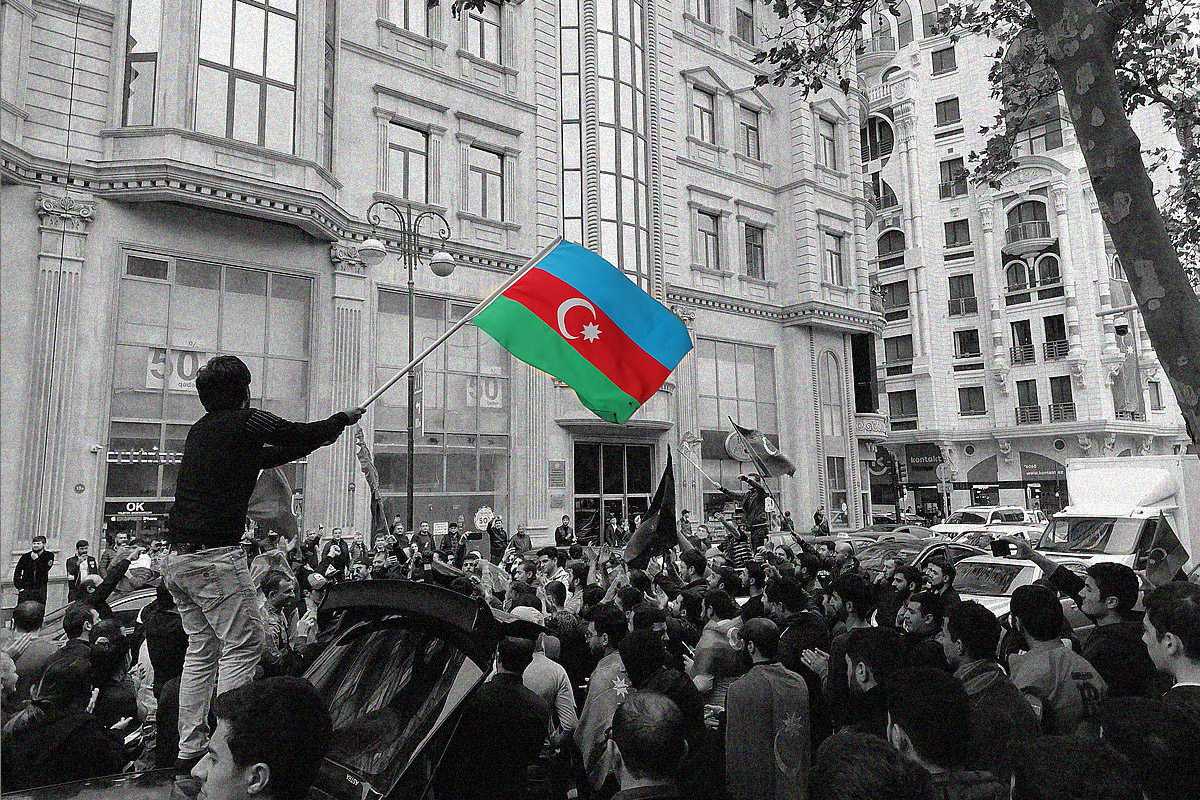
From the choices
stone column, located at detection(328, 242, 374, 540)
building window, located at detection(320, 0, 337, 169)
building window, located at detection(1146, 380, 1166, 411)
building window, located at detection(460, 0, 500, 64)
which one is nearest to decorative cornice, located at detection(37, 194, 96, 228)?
stone column, located at detection(328, 242, 374, 540)

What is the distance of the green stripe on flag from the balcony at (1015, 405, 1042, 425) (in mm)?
42558

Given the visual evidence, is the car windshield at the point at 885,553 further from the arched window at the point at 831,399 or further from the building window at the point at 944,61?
the building window at the point at 944,61

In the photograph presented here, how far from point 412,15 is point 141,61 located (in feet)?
25.2

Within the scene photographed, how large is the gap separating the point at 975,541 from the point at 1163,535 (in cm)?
396

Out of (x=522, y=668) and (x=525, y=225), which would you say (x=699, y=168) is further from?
(x=522, y=668)

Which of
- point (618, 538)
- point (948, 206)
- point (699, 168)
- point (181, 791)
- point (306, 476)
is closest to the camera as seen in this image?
point (181, 791)

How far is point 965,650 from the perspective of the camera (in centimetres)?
427

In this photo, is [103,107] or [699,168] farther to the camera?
[699,168]

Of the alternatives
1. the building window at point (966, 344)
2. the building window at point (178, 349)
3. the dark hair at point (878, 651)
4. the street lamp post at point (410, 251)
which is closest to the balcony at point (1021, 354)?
the building window at point (966, 344)

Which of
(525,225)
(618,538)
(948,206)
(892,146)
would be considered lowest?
(618,538)

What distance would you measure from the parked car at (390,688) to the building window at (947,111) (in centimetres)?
5168

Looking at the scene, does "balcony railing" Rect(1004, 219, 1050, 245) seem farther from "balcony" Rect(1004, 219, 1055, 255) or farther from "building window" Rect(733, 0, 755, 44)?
"building window" Rect(733, 0, 755, 44)

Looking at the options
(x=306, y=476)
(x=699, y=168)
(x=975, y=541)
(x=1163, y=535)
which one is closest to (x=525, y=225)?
(x=699, y=168)

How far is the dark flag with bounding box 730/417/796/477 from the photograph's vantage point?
16791 millimetres
